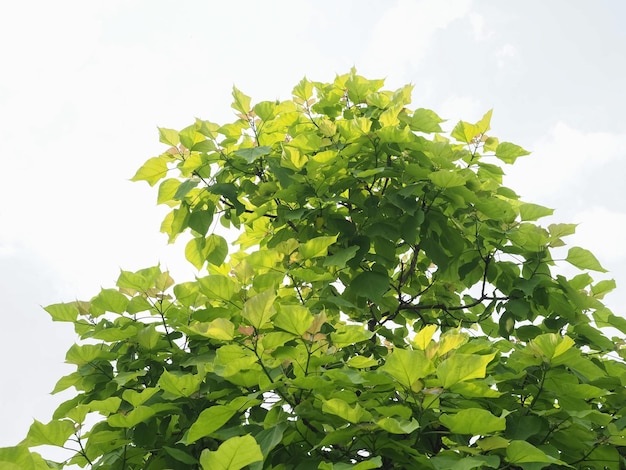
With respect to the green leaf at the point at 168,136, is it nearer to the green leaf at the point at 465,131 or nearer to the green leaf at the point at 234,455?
the green leaf at the point at 465,131

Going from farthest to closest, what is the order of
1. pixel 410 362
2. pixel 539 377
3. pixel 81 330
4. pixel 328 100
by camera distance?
pixel 328 100 < pixel 81 330 < pixel 539 377 < pixel 410 362

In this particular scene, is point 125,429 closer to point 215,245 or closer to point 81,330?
point 81,330

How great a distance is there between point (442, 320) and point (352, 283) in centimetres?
130

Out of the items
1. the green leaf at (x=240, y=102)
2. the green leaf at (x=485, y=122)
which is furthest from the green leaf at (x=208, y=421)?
the green leaf at (x=485, y=122)

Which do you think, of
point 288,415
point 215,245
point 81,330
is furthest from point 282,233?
point 288,415

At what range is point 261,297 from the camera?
2.08 metres

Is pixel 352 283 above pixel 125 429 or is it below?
above

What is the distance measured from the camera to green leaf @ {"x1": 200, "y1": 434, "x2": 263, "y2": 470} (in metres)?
1.76

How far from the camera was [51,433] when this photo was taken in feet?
8.05

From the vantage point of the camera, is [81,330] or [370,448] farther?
[81,330]

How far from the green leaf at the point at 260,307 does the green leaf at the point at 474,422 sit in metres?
0.67

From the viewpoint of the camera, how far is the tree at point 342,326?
2.20m

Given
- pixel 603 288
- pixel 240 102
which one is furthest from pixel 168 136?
pixel 603 288

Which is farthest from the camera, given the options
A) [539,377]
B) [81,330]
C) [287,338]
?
[81,330]
